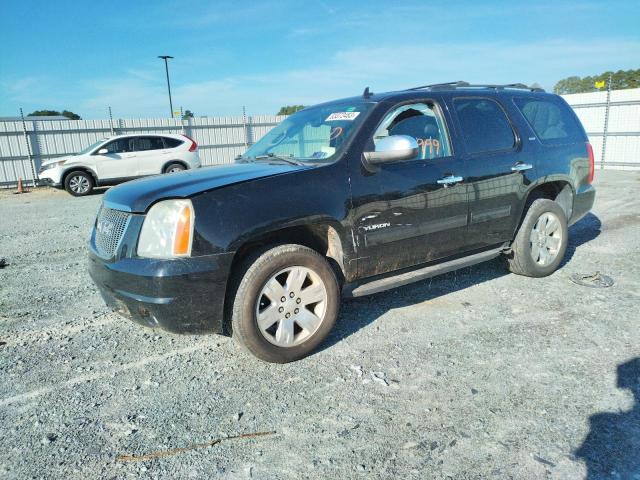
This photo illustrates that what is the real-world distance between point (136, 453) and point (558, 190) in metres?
4.66

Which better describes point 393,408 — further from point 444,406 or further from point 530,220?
point 530,220

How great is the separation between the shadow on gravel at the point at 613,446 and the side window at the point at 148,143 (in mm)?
14259

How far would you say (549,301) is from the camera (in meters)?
4.15

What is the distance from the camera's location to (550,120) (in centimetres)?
483

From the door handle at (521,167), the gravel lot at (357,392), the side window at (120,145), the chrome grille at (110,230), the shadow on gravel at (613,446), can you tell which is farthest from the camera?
the side window at (120,145)

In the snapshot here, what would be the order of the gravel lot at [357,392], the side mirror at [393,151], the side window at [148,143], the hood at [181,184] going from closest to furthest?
the gravel lot at [357,392], the hood at [181,184], the side mirror at [393,151], the side window at [148,143]

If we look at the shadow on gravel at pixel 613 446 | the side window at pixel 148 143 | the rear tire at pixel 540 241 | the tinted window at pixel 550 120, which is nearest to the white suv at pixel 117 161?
the side window at pixel 148 143

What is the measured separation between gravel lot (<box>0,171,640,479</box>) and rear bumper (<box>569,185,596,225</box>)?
2.86 ft

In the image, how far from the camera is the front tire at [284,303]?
9.70ft

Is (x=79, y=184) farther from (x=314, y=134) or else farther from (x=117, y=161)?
(x=314, y=134)

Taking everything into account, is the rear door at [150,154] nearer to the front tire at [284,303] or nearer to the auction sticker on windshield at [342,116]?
the auction sticker on windshield at [342,116]

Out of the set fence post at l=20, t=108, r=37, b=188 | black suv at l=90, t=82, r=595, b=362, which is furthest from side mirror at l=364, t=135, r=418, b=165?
fence post at l=20, t=108, r=37, b=188

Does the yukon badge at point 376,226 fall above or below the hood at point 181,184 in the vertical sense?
below

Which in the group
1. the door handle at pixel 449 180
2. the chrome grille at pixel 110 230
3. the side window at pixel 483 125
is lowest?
the chrome grille at pixel 110 230
